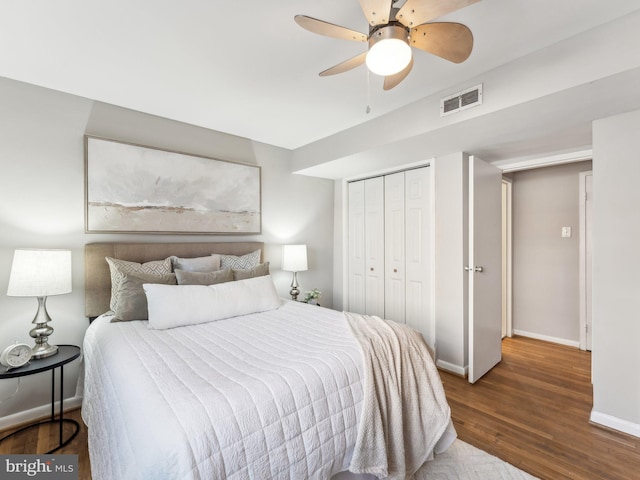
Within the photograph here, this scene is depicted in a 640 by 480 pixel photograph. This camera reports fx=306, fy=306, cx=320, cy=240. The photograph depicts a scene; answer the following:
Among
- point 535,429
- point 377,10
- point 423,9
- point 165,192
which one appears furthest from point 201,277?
point 535,429

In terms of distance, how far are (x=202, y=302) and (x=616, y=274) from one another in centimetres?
279

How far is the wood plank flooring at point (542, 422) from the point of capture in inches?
68.3

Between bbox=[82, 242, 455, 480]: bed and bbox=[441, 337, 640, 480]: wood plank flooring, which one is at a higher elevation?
bbox=[82, 242, 455, 480]: bed

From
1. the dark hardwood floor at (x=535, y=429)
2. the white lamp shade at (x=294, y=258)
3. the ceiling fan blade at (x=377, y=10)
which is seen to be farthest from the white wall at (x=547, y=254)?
the ceiling fan blade at (x=377, y=10)

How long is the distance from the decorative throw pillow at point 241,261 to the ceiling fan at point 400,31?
2130 mm

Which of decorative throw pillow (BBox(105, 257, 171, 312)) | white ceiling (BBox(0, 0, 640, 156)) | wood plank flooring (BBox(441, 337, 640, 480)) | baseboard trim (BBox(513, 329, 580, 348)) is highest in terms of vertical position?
white ceiling (BBox(0, 0, 640, 156))

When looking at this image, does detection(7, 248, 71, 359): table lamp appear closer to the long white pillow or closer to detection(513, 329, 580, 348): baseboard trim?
the long white pillow

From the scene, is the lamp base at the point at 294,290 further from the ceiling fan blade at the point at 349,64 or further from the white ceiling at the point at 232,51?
the ceiling fan blade at the point at 349,64

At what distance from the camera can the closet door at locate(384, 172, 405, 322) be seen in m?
3.35

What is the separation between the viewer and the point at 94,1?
57.2 inches

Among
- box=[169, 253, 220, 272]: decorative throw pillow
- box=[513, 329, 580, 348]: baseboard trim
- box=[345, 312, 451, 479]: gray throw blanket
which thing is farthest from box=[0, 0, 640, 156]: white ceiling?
box=[513, 329, 580, 348]: baseboard trim

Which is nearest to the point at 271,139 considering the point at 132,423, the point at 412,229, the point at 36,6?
the point at 412,229

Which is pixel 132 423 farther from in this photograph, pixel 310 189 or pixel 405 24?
pixel 310 189

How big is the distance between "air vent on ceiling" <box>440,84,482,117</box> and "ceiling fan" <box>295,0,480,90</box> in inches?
25.2
